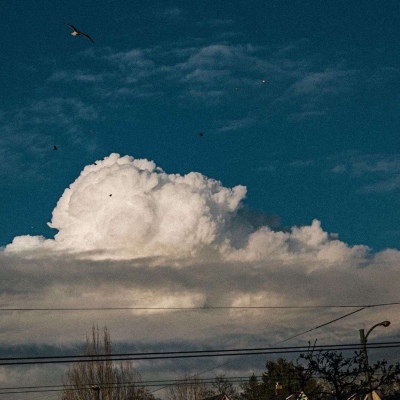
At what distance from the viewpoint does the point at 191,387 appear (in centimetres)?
11825

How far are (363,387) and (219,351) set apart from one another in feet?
53.0

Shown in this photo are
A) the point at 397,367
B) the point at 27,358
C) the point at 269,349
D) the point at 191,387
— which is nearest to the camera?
the point at 27,358

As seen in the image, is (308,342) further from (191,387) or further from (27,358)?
(191,387)

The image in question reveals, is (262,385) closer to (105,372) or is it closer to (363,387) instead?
(105,372)

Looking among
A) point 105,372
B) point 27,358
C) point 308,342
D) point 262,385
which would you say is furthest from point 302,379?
point 262,385

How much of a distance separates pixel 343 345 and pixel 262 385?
89.7m

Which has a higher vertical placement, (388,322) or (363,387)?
(388,322)

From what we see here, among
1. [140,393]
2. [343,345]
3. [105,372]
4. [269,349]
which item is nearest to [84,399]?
[105,372]

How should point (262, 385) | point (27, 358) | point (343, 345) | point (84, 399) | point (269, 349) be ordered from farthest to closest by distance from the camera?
1. point (262, 385)
2. point (84, 399)
3. point (343, 345)
4. point (269, 349)
5. point (27, 358)

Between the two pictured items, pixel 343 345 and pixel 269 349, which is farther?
pixel 343 345

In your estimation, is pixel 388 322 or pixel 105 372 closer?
pixel 388 322

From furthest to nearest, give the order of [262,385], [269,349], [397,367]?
1. [262,385]
2. [397,367]
3. [269,349]

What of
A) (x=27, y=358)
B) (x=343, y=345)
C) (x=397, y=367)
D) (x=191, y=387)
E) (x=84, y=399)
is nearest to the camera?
(x=27, y=358)

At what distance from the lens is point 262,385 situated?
424 ft
